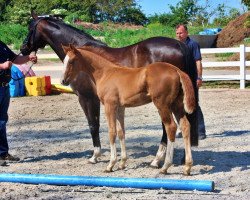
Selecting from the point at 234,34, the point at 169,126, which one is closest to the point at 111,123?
the point at 169,126

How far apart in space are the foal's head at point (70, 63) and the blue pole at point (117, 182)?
1.52 metres

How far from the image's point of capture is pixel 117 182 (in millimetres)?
6344

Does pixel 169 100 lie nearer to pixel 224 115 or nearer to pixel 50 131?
pixel 50 131

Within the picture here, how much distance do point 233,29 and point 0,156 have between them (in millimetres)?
29651

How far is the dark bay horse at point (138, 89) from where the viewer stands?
7031mm

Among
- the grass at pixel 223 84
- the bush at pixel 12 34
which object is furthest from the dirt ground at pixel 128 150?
the bush at pixel 12 34

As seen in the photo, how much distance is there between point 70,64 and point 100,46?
95 cm

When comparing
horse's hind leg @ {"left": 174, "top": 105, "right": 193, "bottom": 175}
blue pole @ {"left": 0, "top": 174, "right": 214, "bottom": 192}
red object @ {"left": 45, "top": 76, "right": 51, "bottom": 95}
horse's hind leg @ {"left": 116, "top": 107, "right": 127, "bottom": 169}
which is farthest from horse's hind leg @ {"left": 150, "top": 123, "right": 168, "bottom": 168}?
red object @ {"left": 45, "top": 76, "right": 51, "bottom": 95}

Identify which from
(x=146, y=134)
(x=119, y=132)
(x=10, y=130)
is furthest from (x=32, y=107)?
(x=119, y=132)

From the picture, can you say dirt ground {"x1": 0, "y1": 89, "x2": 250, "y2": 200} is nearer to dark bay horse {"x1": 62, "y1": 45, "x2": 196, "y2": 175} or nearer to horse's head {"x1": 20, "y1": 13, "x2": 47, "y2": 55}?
dark bay horse {"x1": 62, "y1": 45, "x2": 196, "y2": 175}

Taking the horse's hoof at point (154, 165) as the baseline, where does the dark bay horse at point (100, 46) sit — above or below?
above

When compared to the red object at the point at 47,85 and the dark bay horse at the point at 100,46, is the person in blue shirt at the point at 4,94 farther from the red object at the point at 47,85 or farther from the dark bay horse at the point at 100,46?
the red object at the point at 47,85

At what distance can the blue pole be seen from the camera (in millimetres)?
6125

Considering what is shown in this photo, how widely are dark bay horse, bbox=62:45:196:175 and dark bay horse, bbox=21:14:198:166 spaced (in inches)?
19.1
